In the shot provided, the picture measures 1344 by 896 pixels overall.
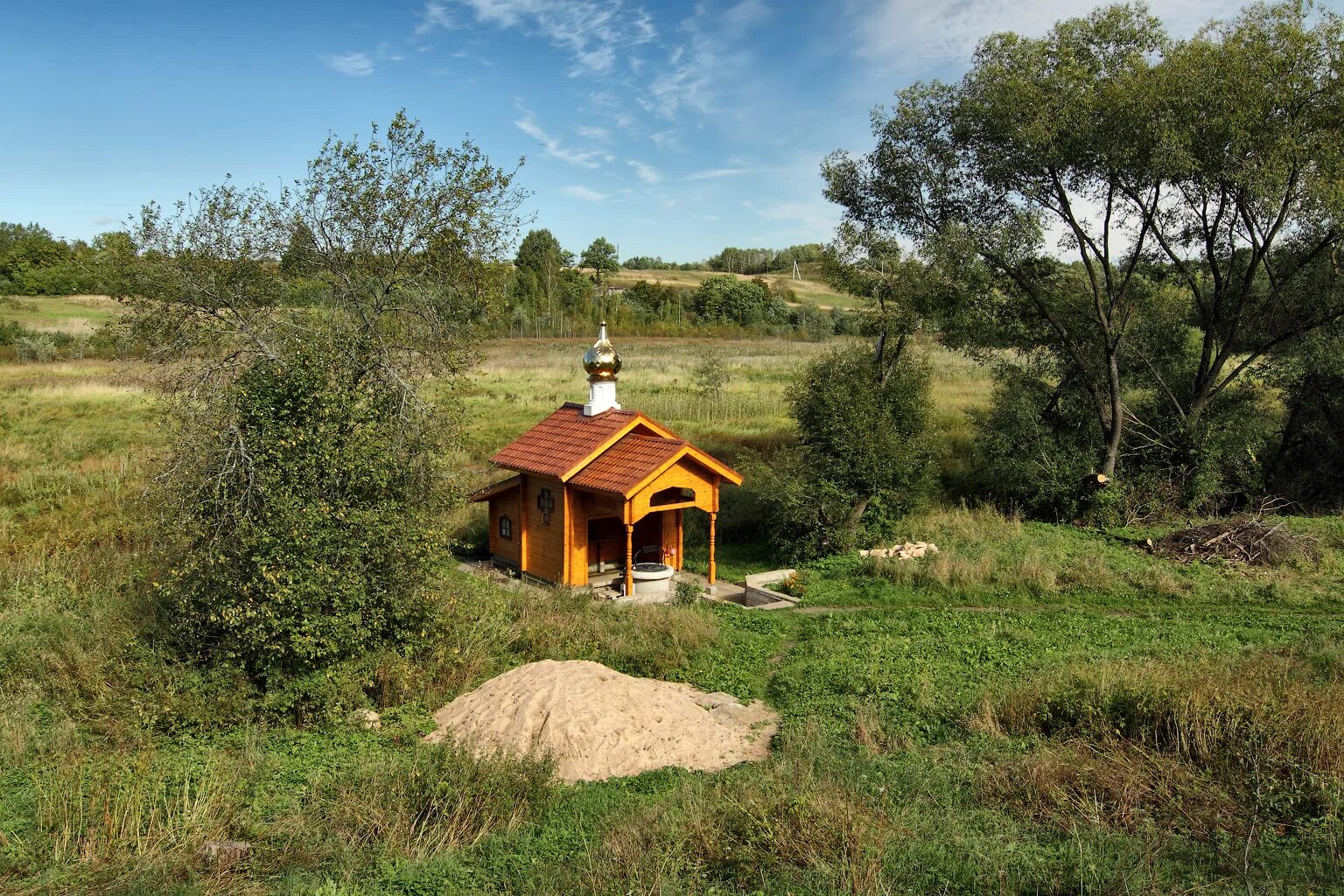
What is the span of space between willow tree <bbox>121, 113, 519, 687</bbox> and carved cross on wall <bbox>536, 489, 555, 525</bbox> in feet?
11.8

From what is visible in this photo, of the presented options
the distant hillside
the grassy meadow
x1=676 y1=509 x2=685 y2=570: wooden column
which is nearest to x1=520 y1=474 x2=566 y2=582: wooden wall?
the grassy meadow

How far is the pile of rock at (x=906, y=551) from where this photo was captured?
17.9 meters

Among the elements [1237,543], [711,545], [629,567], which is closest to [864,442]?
[711,545]

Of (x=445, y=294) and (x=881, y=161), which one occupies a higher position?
(x=881, y=161)

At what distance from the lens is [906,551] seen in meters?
18.3

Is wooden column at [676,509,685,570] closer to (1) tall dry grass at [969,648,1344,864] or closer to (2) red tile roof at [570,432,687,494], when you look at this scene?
(2) red tile roof at [570,432,687,494]

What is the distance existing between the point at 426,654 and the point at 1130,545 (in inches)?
547

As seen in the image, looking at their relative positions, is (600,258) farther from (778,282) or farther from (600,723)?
(600,723)

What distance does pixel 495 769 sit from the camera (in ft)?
26.6

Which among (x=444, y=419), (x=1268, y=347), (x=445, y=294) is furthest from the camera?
(x=1268, y=347)

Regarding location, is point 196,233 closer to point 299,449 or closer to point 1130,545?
point 299,449

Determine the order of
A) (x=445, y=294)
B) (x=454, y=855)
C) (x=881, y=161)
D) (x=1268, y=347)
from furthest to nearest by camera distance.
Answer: (x=881, y=161) → (x=1268, y=347) → (x=445, y=294) → (x=454, y=855)

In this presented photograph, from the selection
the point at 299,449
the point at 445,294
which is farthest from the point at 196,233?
the point at 299,449

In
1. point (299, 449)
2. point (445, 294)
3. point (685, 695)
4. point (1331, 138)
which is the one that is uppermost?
point (1331, 138)
